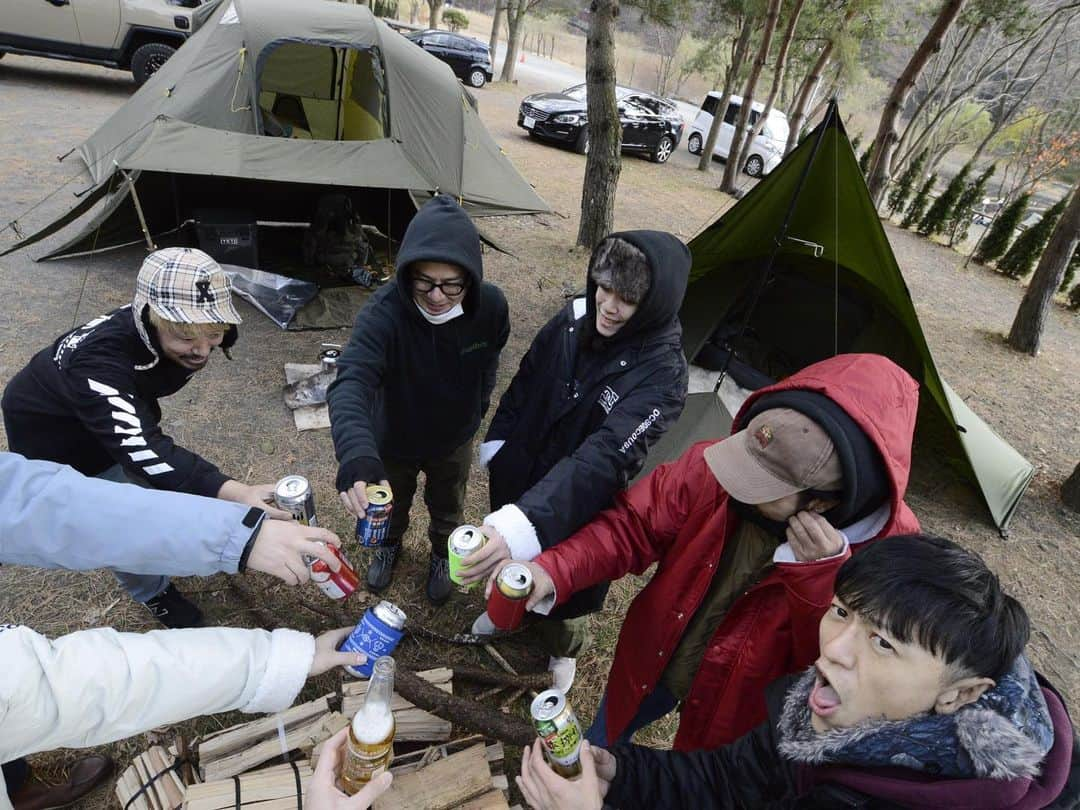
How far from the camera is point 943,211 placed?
41.8ft

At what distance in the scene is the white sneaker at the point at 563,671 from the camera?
261 centimetres

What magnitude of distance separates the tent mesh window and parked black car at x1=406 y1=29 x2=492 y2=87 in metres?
9.58

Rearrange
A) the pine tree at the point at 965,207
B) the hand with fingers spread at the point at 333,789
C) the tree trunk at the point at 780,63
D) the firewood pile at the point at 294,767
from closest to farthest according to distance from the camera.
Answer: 1. the hand with fingers spread at the point at 333,789
2. the firewood pile at the point at 294,767
3. the tree trunk at the point at 780,63
4. the pine tree at the point at 965,207

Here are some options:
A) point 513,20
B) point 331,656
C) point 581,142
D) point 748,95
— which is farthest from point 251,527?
point 513,20

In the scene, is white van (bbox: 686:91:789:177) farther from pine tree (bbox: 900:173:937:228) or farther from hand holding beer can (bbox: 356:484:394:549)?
hand holding beer can (bbox: 356:484:394:549)

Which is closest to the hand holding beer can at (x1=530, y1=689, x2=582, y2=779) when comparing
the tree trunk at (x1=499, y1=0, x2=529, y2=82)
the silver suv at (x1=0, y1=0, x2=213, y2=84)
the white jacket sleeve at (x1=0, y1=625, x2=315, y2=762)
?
the white jacket sleeve at (x1=0, y1=625, x2=315, y2=762)

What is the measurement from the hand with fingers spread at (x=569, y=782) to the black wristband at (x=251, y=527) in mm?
876

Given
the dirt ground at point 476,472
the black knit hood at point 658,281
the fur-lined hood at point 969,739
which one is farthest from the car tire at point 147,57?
the fur-lined hood at point 969,739

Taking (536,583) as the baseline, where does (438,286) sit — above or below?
above

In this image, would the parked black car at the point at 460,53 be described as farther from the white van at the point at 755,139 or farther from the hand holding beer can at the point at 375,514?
the hand holding beer can at the point at 375,514

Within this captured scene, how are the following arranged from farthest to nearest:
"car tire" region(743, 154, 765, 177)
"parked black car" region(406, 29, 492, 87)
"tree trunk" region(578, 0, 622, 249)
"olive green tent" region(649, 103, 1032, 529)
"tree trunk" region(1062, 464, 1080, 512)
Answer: "parked black car" region(406, 29, 492, 87)
"car tire" region(743, 154, 765, 177)
"tree trunk" region(578, 0, 622, 249)
"tree trunk" region(1062, 464, 1080, 512)
"olive green tent" region(649, 103, 1032, 529)

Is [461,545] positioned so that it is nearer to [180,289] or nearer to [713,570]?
[713,570]

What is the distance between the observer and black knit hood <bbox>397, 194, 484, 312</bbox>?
2.04m

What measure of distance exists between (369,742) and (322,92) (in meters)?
7.60
